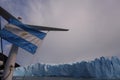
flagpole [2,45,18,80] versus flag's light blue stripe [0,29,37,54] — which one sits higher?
flag's light blue stripe [0,29,37,54]

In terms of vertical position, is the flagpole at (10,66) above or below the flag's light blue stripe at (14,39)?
below

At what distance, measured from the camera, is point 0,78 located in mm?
11781

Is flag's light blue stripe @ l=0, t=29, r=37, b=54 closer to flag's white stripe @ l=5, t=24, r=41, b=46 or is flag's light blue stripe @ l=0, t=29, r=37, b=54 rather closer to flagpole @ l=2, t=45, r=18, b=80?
flag's white stripe @ l=5, t=24, r=41, b=46

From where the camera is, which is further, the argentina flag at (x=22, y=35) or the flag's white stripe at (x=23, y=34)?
the flag's white stripe at (x=23, y=34)

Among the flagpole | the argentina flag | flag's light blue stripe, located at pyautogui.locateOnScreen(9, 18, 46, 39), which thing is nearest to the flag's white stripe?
the argentina flag

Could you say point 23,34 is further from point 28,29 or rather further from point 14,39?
point 14,39

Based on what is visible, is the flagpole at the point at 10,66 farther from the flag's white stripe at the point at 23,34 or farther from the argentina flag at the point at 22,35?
the flag's white stripe at the point at 23,34

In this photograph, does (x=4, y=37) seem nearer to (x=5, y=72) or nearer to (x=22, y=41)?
(x=22, y=41)

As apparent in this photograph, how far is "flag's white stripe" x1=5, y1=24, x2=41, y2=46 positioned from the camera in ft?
35.9

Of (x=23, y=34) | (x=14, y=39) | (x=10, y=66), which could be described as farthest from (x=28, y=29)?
(x=10, y=66)

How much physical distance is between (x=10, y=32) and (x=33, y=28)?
103cm

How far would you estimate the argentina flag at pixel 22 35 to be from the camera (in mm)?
10797

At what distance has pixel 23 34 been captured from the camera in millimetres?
11172

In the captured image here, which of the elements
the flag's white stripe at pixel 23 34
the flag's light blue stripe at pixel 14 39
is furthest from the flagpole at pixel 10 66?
the flag's white stripe at pixel 23 34
